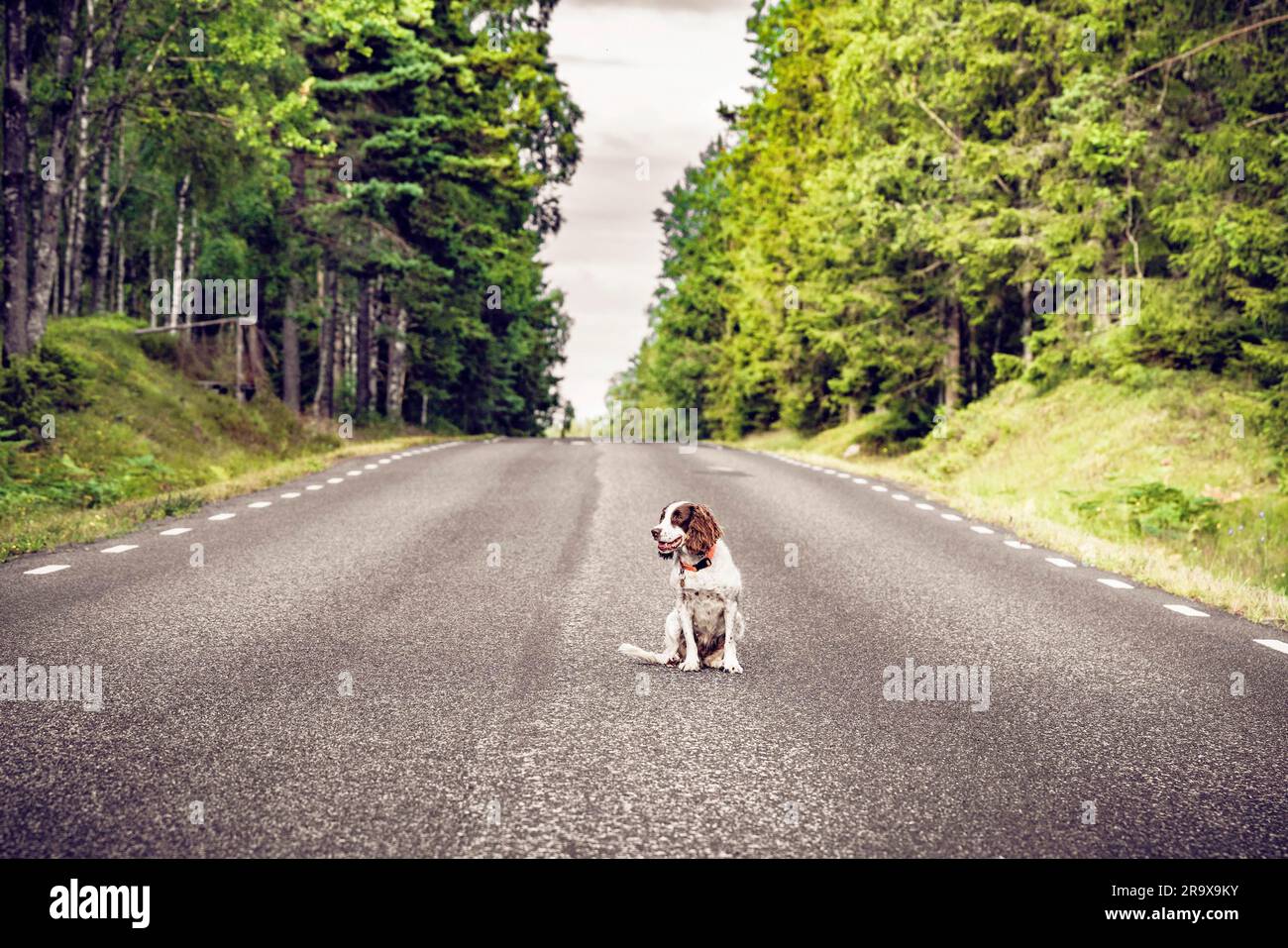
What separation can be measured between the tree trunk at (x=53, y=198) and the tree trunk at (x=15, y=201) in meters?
0.35

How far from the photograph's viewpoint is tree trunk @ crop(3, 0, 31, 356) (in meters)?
18.1

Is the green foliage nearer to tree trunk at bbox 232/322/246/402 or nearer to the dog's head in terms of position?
tree trunk at bbox 232/322/246/402

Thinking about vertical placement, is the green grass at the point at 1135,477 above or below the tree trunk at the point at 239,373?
below

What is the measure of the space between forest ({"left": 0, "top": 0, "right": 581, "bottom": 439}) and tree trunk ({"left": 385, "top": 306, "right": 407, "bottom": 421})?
104 millimetres

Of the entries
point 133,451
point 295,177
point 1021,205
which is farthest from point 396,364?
point 1021,205

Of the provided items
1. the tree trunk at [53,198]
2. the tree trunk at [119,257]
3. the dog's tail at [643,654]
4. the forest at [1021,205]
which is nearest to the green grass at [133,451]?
the tree trunk at [53,198]

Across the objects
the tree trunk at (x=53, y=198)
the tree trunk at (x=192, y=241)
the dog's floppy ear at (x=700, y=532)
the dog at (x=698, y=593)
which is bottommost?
the dog at (x=698, y=593)

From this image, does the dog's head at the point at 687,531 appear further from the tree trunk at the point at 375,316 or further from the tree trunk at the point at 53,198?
the tree trunk at the point at 375,316

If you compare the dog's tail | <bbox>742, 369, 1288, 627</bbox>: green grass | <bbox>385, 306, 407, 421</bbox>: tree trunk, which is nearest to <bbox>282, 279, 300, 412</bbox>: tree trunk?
<bbox>385, 306, 407, 421</bbox>: tree trunk

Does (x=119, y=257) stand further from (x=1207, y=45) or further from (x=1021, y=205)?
(x=1207, y=45)

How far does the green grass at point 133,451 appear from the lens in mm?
12555

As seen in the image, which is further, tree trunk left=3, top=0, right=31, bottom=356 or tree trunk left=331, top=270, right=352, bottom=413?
tree trunk left=331, top=270, right=352, bottom=413

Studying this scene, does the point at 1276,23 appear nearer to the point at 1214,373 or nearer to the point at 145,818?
the point at 1214,373

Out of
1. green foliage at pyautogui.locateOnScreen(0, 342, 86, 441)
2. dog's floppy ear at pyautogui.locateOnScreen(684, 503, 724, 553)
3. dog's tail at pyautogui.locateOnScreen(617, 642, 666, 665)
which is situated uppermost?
green foliage at pyautogui.locateOnScreen(0, 342, 86, 441)
